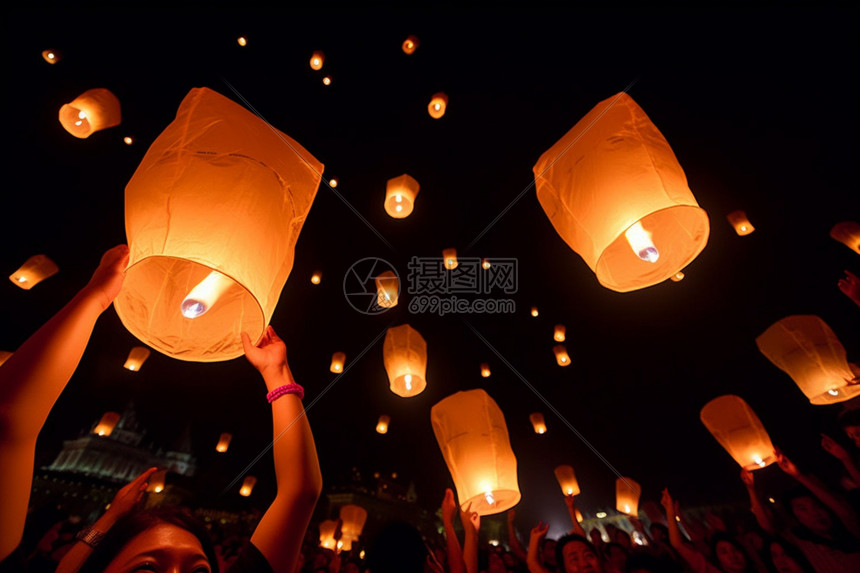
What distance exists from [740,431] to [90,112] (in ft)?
28.4

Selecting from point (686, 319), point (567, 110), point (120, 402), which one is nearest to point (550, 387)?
point (686, 319)

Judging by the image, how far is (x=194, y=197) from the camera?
1.21 meters

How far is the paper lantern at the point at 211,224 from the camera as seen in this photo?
45.9 inches

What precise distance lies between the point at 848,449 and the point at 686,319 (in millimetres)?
4563

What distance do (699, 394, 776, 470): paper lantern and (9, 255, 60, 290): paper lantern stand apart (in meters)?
9.80

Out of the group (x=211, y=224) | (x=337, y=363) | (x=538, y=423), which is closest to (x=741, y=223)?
(x=538, y=423)

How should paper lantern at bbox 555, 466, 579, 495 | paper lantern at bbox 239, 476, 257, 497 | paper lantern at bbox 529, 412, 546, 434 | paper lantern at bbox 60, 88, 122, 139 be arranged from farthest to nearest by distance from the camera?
paper lantern at bbox 239, 476, 257, 497
paper lantern at bbox 529, 412, 546, 434
paper lantern at bbox 555, 466, 579, 495
paper lantern at bbox 60, 88, 122, 139

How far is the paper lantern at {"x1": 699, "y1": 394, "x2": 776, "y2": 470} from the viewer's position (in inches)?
169

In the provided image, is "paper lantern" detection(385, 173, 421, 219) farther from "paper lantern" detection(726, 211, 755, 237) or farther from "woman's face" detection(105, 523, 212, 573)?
"paper lantern" detection(726, 211, 755, 237)

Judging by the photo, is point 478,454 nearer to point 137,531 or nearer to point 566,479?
point 137,531

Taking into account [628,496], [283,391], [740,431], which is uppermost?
[628,496]

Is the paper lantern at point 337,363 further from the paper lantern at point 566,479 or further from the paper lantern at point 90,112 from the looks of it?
the paper lantern at point 566,479

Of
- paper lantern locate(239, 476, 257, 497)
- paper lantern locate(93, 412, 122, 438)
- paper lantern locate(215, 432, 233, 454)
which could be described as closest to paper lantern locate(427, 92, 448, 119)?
paper lantern locate(93, 412, 122, 438)

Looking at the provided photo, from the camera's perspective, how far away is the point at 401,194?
454 centimetres
